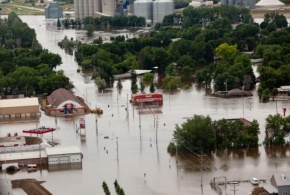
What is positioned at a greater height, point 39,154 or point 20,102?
point 20,102

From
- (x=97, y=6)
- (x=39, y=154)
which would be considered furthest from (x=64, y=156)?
(x=97, y=6)

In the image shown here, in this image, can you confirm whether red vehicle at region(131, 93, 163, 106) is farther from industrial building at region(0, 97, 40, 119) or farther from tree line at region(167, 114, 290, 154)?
tree line at region(167, 114, 290, 154)

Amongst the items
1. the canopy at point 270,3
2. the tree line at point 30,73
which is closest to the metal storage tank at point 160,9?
the canopy at point 270,3

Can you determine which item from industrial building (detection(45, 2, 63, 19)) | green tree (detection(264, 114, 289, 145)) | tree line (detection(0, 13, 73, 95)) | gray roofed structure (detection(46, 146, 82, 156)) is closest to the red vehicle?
tree line (detection(0, 13, 73, 95))

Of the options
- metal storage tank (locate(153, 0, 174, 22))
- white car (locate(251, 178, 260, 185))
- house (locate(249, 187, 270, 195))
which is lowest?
house (locate(249, 187, 270, 195))

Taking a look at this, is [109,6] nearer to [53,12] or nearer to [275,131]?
[53,12]

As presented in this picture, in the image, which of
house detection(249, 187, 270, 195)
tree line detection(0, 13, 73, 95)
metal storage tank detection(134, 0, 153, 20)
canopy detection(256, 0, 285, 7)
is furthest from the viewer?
canopy detection(256, 0, 285, 7)
